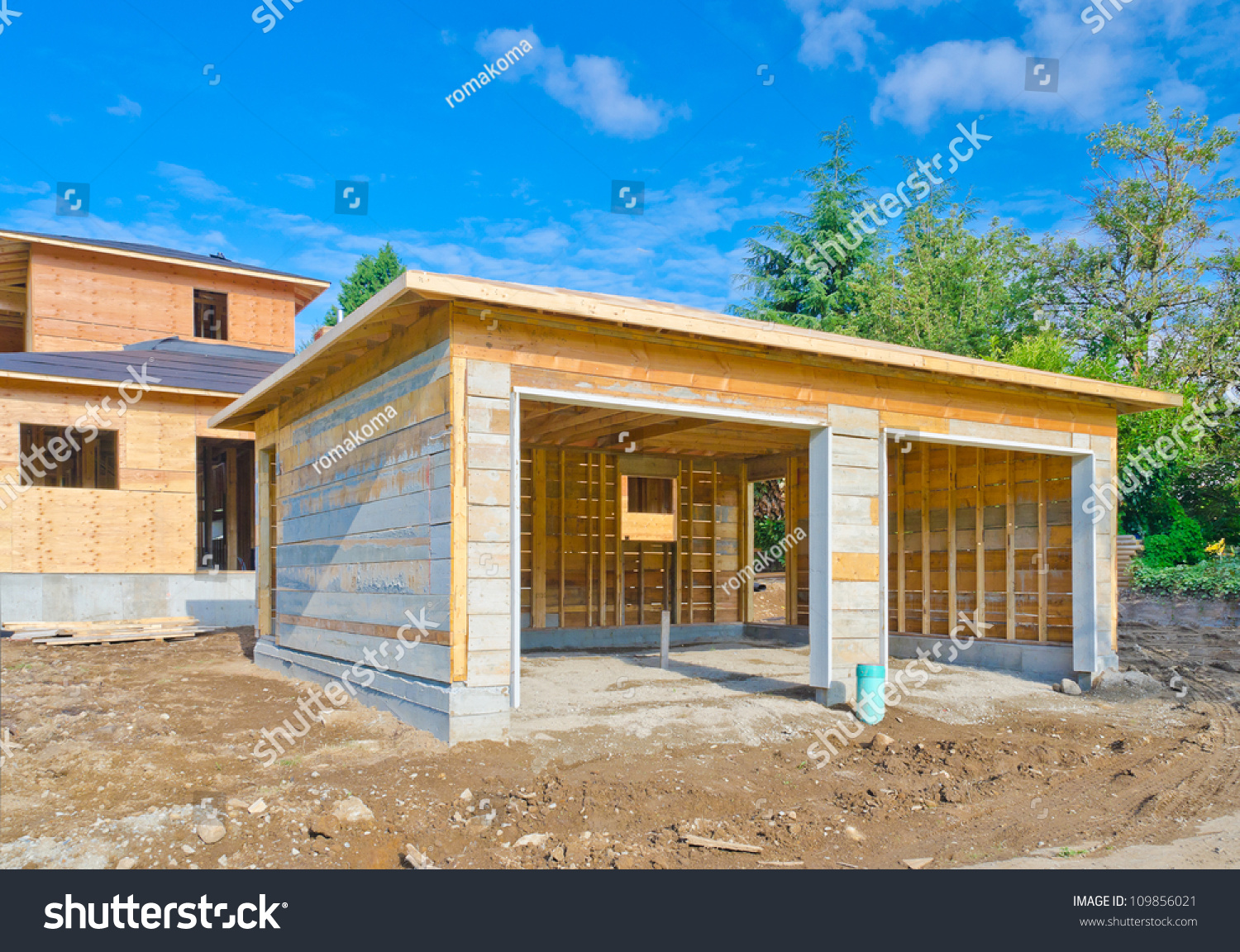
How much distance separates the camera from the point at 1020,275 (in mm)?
27094

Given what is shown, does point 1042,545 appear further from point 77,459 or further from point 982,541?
point 77,459

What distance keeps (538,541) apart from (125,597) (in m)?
6.79

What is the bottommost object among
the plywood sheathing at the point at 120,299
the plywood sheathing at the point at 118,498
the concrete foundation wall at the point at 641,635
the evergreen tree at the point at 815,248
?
the concrete foundation wall at the point at 641,635

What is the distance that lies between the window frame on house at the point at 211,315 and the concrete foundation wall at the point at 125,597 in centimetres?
703

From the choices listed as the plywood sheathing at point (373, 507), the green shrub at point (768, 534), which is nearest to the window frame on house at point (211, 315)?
the plywood sheathing at point (373, 507)

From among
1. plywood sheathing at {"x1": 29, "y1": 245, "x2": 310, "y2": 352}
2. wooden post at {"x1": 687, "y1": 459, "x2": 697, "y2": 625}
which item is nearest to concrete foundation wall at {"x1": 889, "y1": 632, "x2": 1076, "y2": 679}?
wooden post at {"x1": 687, "y1": 459, "x2": 697, "y2": 625}

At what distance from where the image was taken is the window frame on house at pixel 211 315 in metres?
19.8

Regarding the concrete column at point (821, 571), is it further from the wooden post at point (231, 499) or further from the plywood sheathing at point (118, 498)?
the wooden post at point (231, 499)

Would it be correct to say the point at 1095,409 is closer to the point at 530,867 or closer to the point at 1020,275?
the point at 530,867

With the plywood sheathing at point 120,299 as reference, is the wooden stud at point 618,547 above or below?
below

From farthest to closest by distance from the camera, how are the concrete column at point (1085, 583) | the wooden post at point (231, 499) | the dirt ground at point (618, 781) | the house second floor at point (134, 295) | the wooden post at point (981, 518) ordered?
the wooden post at point (231, 499) → the house second floor at point (134, 295) → the wooden post at point (981, 518) → the concrete column at point (1085, 583) → the dirt ground at point (618, 781)

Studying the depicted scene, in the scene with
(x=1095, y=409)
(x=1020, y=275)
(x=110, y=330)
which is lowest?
(x=1095, y=409)

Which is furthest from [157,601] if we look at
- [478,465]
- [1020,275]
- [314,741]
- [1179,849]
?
[1020,275]
